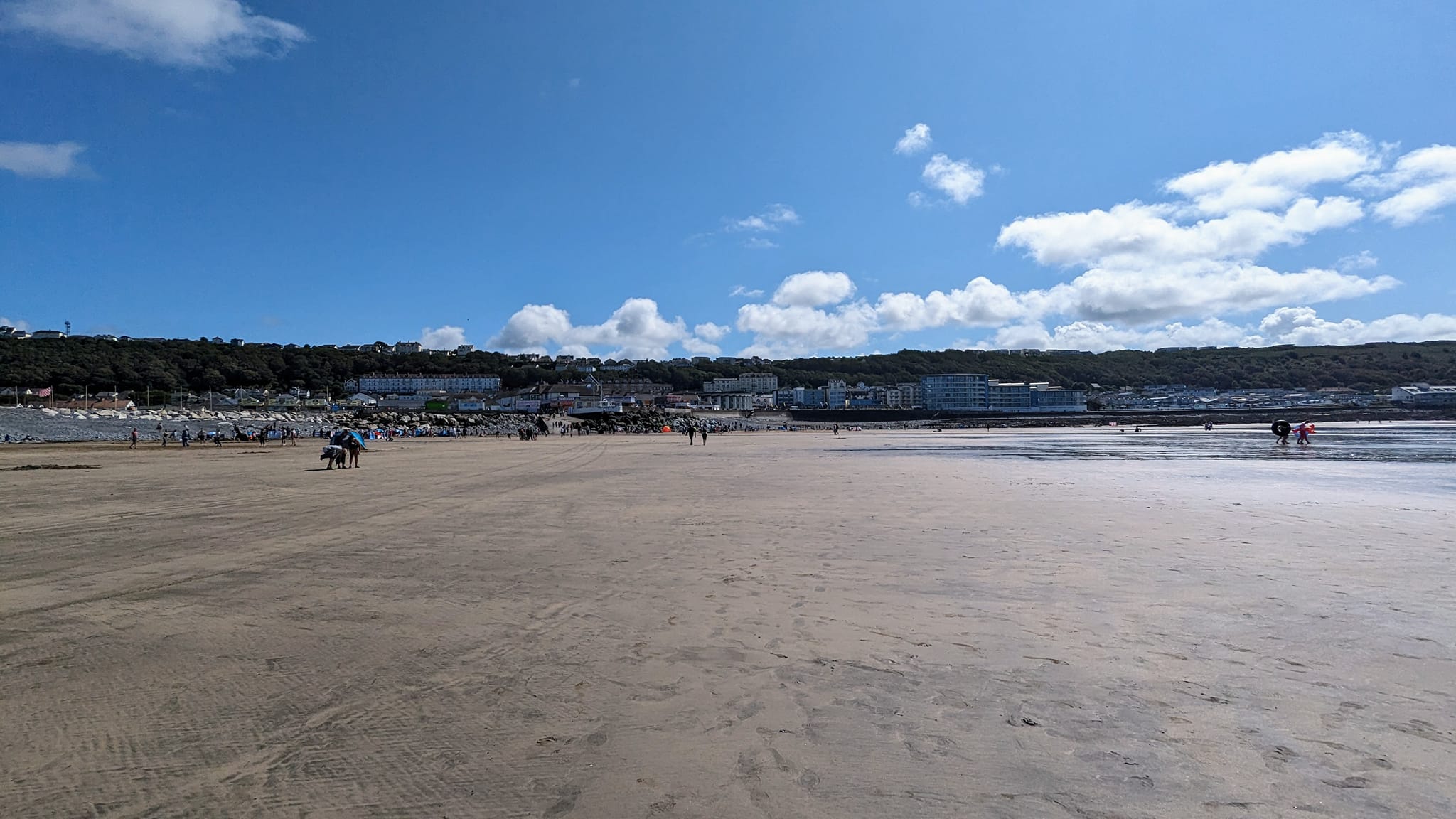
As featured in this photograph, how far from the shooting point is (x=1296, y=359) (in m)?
159

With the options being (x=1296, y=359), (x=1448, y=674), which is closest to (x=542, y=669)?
(x=1448, y=674)

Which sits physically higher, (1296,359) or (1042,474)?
(1296,359)

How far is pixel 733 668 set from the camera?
418cm

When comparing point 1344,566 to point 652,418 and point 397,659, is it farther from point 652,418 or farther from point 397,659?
point 652,418

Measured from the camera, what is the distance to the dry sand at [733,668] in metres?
2.79

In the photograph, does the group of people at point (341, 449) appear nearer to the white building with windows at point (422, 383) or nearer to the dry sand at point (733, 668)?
the dry sand at point (733, 668)

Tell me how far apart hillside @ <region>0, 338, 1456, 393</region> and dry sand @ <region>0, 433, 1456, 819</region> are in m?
127

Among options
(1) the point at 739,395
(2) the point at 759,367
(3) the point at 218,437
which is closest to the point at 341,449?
(3) the point at 218,437

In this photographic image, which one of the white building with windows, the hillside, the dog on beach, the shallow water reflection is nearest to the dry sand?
the dog on beach

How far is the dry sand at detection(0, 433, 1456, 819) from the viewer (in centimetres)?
279

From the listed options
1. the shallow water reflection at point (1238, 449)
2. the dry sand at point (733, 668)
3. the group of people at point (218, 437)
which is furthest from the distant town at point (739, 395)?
the dry sand at point (733, 668)

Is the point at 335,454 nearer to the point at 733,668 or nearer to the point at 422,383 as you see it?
the point at 733,668

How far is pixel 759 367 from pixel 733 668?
18926cm

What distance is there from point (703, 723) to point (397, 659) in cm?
216
